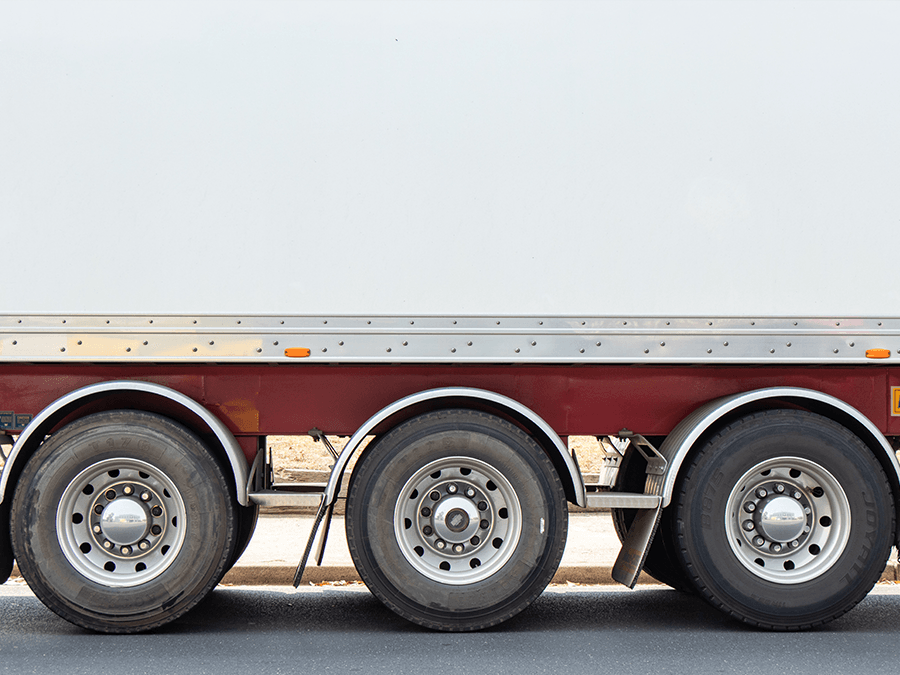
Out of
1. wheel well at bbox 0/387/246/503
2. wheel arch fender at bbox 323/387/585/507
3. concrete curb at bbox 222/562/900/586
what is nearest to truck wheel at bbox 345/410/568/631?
wheel arch fender at bbox 323/387/585/507

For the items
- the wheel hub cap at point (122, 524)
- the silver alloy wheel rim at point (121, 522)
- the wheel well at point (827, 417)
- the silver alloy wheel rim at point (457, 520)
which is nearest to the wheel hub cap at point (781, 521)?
the wheel well at point (827, 417)

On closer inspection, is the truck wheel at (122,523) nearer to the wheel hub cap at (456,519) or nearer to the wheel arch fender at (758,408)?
the wheel hub cap at (456,519)

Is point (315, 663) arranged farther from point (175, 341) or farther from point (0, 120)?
point (0, 120)

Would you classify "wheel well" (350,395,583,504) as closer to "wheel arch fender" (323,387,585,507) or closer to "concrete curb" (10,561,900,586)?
"wheel arch fender" (323,387,585,507)

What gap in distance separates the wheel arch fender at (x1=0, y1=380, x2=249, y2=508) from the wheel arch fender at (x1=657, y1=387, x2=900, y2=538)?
2.27 metres

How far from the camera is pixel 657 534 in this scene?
521 cm

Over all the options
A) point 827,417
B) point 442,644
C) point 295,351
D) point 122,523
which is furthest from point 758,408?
point 122,523

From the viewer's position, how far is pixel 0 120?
4.68m

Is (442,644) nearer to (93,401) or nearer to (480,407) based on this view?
(480,407)

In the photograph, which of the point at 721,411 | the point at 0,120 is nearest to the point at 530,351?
the point at 721,411

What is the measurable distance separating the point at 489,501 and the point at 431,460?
0.38 metres

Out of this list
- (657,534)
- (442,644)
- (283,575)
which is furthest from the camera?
(283,575)

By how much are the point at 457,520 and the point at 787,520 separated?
1.76 m

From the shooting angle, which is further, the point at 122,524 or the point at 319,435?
the point at 319,435
